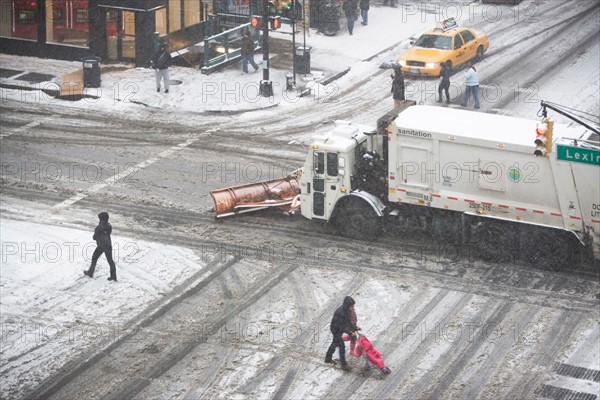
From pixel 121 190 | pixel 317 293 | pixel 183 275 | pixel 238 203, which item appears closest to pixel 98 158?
pixel 121 190

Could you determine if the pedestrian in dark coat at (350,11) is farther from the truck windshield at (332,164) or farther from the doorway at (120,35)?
the truck windshield at (332,164)

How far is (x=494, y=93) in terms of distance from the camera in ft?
112

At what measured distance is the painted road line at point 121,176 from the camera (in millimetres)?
26469

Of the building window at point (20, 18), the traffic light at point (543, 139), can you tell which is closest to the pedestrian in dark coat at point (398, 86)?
the traffic light at point (543, 139)

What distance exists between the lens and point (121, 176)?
28.1m

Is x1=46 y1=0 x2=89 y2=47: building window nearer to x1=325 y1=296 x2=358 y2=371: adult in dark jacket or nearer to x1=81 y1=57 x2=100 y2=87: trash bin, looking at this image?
x1=81 y1=57 x2=100 y2=87: trash bin

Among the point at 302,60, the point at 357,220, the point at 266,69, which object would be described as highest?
the point at 302,60

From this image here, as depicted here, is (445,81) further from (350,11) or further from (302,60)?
(350,11)

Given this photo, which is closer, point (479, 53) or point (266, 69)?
A: point (266, 69)

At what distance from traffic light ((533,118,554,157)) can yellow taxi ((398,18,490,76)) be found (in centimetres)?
1441

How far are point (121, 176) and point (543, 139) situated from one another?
38.6ft

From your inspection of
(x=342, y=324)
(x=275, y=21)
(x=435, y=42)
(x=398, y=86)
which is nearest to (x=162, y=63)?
(x=275, y=21)

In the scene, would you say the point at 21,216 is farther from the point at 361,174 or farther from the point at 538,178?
the point at 538,178

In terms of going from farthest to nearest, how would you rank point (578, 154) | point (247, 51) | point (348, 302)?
point (247, 51), point (578, 154), point (348, 302)
